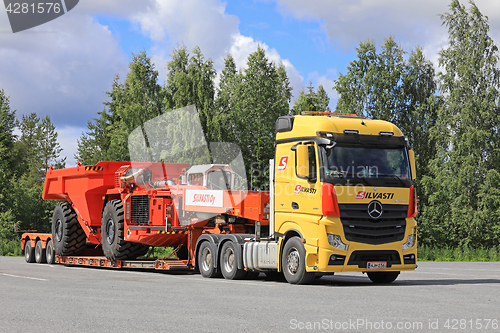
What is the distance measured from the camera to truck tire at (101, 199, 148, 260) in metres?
19.2

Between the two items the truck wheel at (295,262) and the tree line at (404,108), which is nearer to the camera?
the truck wheel at (295,262)

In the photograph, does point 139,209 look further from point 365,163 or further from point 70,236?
point 365,163

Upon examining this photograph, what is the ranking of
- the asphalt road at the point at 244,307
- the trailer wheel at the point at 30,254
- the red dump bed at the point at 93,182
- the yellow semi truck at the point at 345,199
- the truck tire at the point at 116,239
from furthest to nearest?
1. the trailer wheel at the point at 30,254
2. the red dump bed at the point at 93,182
3. the truck tire at the point at 116,239
4. the yellow semi truck at the point at 345,199
5. the asphalt road at the point at 244,307

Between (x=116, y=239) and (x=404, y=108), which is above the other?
(x=404, y=108)

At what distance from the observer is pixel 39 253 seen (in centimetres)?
2423

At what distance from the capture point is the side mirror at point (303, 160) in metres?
13.6

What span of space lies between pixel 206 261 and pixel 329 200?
15.8ft

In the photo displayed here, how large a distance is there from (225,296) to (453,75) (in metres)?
35.4

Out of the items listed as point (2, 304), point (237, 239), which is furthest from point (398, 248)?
point (2, 304)

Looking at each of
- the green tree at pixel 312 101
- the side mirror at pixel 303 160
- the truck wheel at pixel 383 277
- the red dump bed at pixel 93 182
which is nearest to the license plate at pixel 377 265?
the truck wheel at pixel 383 277

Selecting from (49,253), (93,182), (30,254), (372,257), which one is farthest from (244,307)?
(30,254)

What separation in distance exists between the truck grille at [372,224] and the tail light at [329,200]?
193 millimetres

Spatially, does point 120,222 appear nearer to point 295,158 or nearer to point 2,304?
point 295,158

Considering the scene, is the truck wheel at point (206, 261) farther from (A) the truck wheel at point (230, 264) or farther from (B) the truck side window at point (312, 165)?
(B) the truck side window at point (312, 165)
